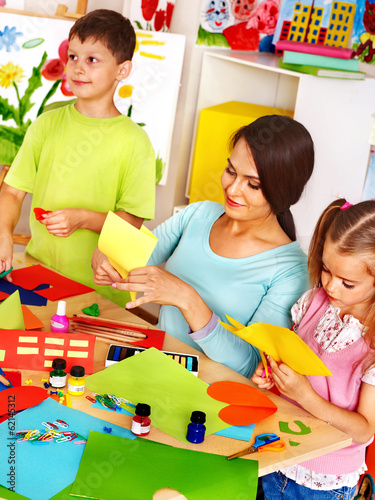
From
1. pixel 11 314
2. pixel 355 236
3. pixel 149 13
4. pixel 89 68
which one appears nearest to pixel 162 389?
pixel 11 314

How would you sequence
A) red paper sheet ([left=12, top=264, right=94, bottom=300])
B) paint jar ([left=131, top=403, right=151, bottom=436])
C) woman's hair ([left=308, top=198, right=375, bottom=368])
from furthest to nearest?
red paper sheet ([left=12, top=264, right=94, bottom=300]) → woman's hair ([left=308, top=198, right=375, bottom=368]) → paint jar ([left=131, top=403, right=151, bottom=436])

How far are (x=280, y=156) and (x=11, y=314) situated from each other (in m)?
0.72

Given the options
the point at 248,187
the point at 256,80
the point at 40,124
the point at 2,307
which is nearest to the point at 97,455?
the point at 2,307

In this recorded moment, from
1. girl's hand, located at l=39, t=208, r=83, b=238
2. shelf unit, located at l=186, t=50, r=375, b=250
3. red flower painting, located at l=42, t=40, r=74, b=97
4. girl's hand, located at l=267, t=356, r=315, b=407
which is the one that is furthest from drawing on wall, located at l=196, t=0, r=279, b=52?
girl's hand, located at l=267, t=356, r=315, b=407

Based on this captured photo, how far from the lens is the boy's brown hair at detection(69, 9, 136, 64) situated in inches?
74.4

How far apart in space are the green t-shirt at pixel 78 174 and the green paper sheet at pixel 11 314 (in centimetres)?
53

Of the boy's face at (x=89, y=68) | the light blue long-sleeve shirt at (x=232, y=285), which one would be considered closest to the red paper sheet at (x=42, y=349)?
the light blue long-sleeve shirt at (x=232, y=285)

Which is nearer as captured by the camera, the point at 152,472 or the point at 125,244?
the point at 152,472

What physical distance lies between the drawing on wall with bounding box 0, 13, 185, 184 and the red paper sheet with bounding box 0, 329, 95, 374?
5.99 feet

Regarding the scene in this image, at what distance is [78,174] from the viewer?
76.7 inches

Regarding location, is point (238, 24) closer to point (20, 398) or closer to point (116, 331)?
point (116, 331)

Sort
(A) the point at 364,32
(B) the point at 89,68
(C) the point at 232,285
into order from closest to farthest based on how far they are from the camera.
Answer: (C) the point at 232,285
(B) the point at 89,68
(A) the point at 364,32

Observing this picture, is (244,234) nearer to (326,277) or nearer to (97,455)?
(326,277)

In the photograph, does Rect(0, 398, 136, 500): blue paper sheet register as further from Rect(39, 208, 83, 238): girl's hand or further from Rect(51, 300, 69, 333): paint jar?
Rect(39, 208, 83, 238): girl's hand
